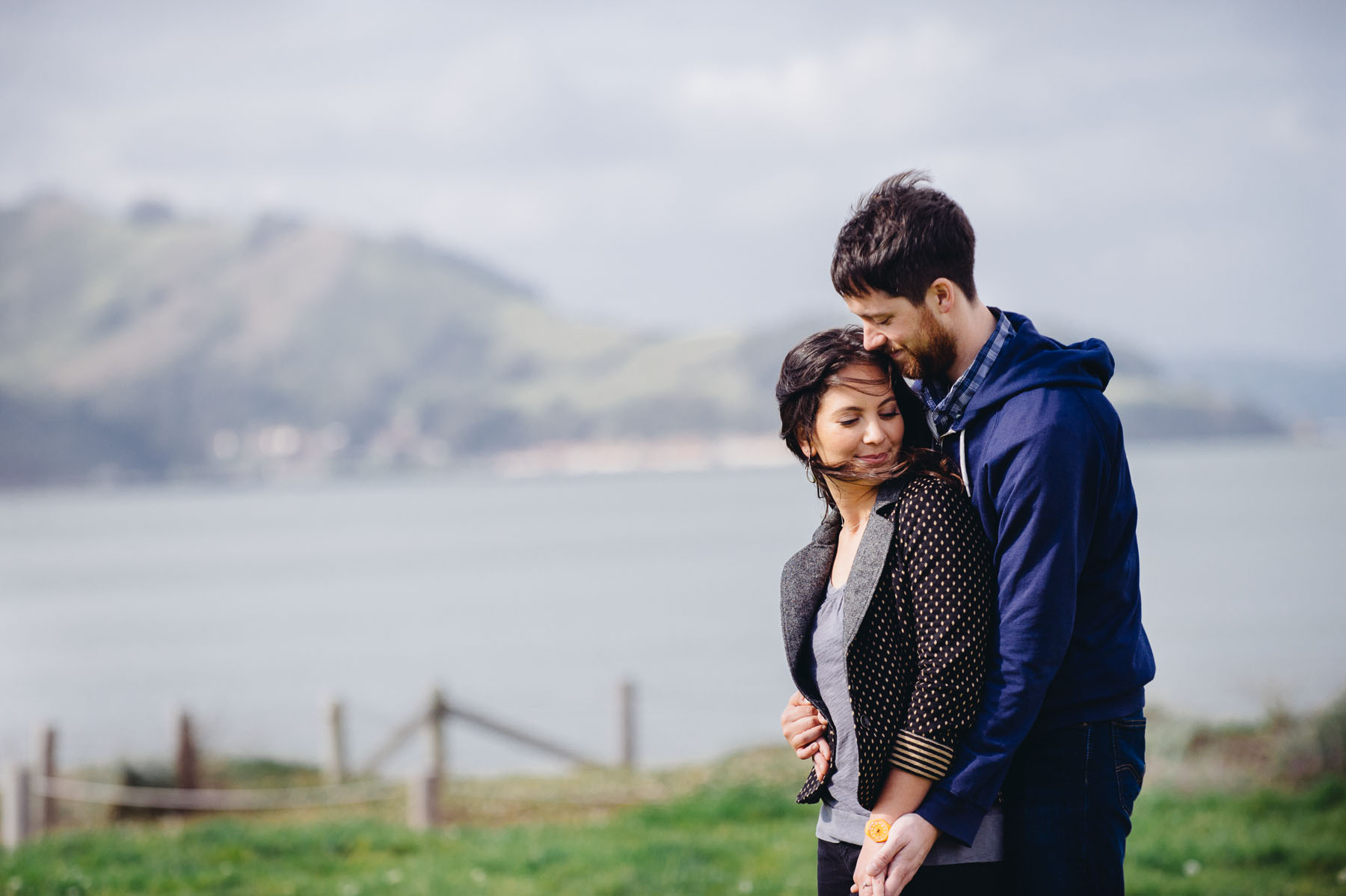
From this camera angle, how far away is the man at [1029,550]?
7.26 ft

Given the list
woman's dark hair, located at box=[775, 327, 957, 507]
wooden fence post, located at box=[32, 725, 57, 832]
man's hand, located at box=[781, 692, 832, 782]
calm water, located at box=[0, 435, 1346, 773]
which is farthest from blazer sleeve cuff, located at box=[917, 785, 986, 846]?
wooden fence post, located at box=[32, 725, 57, 832]

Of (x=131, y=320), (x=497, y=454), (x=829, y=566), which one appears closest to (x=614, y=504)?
(x=497, y=454)

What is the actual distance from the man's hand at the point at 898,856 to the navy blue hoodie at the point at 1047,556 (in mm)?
31

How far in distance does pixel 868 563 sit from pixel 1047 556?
34cm

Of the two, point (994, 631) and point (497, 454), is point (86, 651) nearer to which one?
point (994, 631)

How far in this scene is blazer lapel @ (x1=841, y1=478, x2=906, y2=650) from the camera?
7.68 ft

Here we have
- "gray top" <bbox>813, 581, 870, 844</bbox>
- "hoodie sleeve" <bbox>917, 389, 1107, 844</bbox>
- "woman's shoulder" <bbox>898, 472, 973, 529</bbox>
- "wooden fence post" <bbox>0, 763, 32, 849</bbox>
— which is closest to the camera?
"hoodie sleeve" <bbox>917, 389, 1107, 844</bbox>

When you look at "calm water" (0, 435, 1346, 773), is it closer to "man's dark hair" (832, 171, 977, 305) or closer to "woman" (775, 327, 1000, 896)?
"woman" (775, 327, 1000, 896)

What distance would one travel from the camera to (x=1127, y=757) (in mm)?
2396

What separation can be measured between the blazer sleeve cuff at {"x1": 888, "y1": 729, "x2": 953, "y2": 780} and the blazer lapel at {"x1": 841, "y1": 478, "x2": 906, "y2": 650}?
0.69 ft

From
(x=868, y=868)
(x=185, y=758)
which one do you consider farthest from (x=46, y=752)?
(x=868, y=868)

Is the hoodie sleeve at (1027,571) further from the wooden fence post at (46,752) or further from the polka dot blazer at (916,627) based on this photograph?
the wooden fence post at (46,752)

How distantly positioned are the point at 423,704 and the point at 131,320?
199m

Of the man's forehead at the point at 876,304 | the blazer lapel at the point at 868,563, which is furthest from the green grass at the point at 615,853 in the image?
the man's forehead at the point at 876,304
